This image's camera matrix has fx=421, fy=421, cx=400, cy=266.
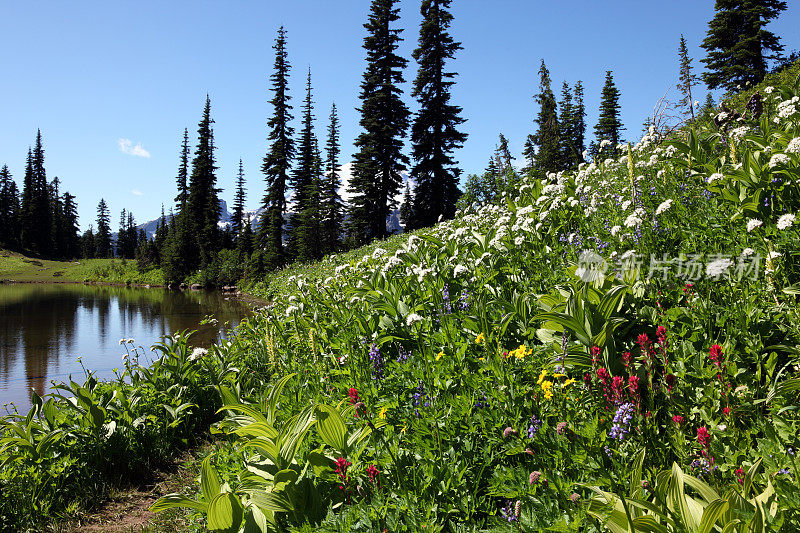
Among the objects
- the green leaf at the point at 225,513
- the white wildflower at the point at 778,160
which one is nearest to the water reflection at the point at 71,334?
the green leaf at the point at 225,513

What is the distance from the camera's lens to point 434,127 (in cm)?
2717

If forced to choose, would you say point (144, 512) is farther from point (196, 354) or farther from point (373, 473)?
point (373, 473)

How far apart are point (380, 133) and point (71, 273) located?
47.5m

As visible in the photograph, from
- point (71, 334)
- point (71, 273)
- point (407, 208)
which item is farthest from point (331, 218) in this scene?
point (71, 273)

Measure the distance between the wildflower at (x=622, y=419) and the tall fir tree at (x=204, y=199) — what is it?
4728 cm

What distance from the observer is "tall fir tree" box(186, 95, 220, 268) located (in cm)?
4516

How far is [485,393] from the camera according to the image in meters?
2.46

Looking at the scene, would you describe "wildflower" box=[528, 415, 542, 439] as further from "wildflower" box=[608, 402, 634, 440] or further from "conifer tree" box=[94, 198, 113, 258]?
"conifer tree" box=[94, 198, 113, 258]

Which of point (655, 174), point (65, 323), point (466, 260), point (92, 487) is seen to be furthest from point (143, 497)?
point (65, 323)

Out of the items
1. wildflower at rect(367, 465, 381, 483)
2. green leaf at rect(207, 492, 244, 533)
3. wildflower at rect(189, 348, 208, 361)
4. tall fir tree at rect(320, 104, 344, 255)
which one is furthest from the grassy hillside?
wildflower at rect(367, 465, 381, 483)

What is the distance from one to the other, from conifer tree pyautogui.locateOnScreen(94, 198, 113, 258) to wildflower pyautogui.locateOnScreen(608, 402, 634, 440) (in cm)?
10867

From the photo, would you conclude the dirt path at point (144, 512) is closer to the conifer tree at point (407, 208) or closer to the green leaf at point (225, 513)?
the green leaf at point (225, 513)

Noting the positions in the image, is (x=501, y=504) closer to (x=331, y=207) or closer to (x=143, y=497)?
(x=143, y=497)

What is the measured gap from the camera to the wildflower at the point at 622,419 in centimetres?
191
